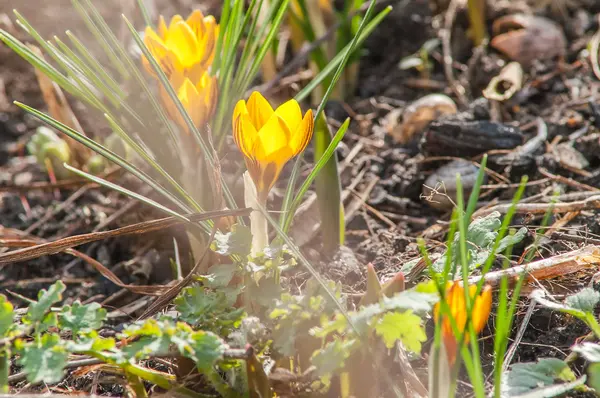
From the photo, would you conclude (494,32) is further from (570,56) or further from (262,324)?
(262,324)

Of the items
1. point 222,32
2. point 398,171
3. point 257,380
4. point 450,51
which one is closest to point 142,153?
point 222,32

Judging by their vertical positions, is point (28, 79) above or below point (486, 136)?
above

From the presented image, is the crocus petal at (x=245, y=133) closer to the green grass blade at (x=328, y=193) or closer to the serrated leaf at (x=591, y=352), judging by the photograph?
the green grass blade at (x=328, y=193)

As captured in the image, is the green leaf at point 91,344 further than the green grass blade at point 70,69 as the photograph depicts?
No

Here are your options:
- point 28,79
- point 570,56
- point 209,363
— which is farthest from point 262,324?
point 28,79

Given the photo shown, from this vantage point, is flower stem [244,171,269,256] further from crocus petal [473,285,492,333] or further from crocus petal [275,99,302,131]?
crocus petal [473,285,492,333]

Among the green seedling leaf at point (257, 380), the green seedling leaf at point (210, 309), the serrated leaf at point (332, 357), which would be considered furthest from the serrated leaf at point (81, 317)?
the serrated leaf at point (332, 357)

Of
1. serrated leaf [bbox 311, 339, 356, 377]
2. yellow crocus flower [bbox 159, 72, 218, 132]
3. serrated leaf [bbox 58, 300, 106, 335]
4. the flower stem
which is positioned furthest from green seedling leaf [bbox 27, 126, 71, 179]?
serrated leaf [bbox 311, 339, 356, 377]
